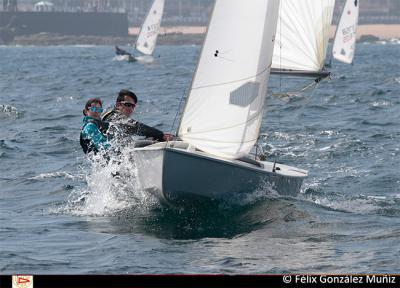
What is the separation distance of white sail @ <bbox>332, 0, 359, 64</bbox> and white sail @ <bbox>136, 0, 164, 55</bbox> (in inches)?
573

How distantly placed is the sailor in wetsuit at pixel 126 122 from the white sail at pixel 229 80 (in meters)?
0.95

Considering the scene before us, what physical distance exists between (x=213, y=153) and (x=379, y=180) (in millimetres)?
4764

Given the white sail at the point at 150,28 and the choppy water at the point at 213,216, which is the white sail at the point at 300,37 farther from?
the white sail at the point at 150,28

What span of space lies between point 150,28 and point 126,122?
4956 cm

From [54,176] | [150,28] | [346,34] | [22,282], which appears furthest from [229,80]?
[150,28]

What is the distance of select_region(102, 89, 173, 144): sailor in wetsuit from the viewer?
1314cm

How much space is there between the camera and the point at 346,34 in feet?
160

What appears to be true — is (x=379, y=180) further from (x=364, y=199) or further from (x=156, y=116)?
(x=156, y=116)

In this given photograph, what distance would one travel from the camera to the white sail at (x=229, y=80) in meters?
12.2

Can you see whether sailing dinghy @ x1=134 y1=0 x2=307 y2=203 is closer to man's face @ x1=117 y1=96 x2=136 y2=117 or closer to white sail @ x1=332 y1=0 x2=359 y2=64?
man's face @ x1=117 y1=96 x2=136 y2=117

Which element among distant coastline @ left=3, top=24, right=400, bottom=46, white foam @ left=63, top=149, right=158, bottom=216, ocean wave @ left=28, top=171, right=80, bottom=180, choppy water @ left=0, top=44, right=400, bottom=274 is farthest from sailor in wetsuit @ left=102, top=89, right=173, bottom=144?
distant coastline @ left=3, top=24, right=400, bottom=46

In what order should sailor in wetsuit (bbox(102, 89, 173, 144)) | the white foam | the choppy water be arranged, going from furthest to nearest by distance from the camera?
sailor in wetsuit (bbox(102, 89, 173, 144)) → the white foam → the choppy water

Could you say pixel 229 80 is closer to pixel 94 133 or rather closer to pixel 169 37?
pixel 94 133

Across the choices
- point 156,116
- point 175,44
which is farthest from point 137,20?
point 156,116
